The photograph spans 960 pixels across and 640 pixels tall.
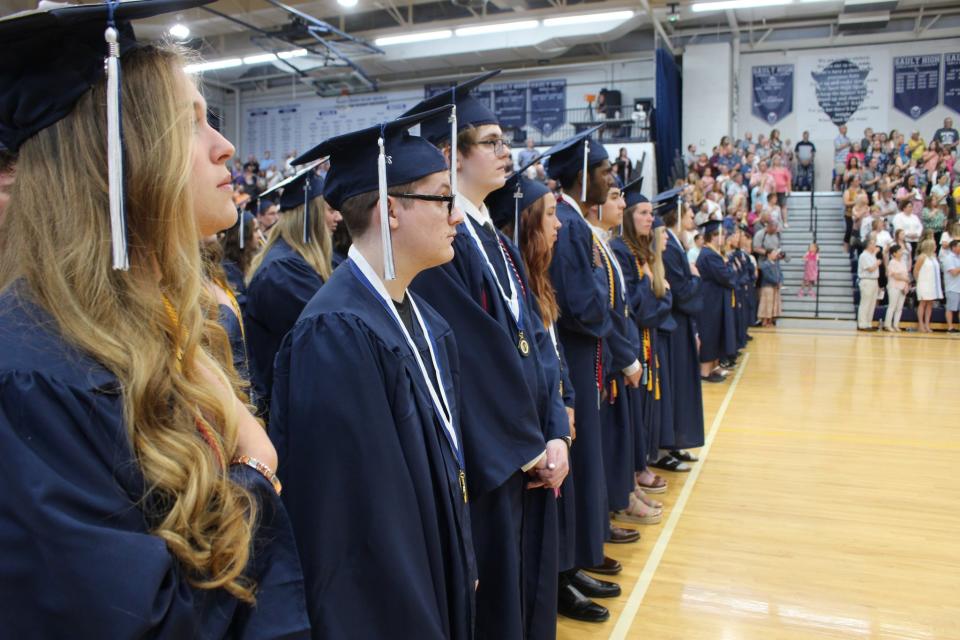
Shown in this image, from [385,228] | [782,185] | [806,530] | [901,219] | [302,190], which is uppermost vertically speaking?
[782,185]

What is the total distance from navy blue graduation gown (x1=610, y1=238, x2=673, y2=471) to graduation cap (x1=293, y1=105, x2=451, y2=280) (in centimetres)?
252

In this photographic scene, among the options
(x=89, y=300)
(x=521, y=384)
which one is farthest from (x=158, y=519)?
(x=521, y=384)

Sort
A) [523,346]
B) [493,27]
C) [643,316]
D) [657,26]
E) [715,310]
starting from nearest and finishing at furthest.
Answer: [523,346] < [643,316] < [715,310] < [493,27] < [657,26]

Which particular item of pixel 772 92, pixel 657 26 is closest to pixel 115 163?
pixel 657 26

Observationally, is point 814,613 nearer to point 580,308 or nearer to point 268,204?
point 580,308

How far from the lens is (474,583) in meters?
1.74

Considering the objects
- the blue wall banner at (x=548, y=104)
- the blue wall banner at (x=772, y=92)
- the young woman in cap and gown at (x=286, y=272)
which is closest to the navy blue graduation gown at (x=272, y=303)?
the young woman in cap and gown at (x=286, y=272)

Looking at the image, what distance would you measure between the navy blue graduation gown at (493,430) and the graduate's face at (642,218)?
2392mm

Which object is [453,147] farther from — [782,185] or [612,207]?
[782,185]

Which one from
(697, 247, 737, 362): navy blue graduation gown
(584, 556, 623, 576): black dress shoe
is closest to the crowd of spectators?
(697, 247, 737, 362): navy blue graduation gown

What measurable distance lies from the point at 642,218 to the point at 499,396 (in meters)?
2.70

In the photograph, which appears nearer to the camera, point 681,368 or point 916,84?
point 681,368

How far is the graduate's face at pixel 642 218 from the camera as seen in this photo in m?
4.60

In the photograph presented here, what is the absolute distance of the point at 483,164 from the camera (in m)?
2.63
